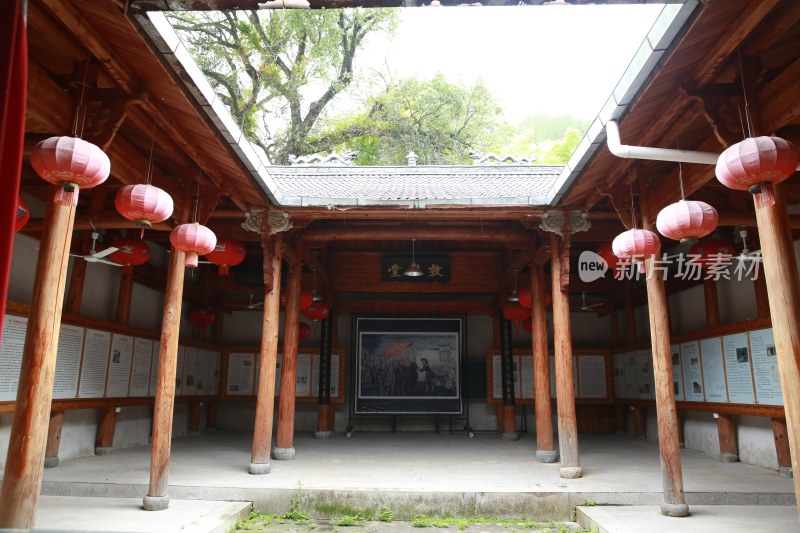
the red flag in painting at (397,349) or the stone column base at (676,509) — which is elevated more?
the red flag in painting at (397,349)

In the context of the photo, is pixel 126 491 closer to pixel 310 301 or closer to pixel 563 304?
pixel 310 301

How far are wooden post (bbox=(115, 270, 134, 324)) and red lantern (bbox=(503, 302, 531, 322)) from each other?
6.48 metres

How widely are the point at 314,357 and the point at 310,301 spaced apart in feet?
8.37

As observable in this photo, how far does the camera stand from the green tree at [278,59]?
17.5m

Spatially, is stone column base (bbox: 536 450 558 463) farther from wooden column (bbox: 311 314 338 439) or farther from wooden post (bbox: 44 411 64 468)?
wooden post (bbox: 44 411 64 468)

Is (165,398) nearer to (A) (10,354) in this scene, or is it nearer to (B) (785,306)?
(A) (10,354)

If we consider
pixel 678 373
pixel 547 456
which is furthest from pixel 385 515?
pixel 678 373

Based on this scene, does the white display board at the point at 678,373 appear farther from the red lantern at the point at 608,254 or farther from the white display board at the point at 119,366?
the white display board at the point at 119,366

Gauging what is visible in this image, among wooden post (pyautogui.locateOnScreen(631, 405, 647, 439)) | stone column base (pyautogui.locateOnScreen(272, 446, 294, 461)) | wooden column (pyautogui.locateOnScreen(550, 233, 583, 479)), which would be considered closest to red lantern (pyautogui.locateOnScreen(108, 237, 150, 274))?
stone column base (pyautogui.locateOnScreen(272, 446, 294, 461))

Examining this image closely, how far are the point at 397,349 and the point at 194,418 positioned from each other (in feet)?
14.4

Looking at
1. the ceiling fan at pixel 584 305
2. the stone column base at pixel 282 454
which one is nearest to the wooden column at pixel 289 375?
the stone column base at pixel 282 454

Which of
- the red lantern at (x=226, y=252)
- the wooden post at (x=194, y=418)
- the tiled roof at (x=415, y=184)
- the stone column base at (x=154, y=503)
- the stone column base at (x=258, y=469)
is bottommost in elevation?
the stone column base at (x=154, y=503)

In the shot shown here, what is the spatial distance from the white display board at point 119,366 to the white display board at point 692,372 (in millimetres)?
8993

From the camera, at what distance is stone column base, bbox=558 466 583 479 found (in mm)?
6547
